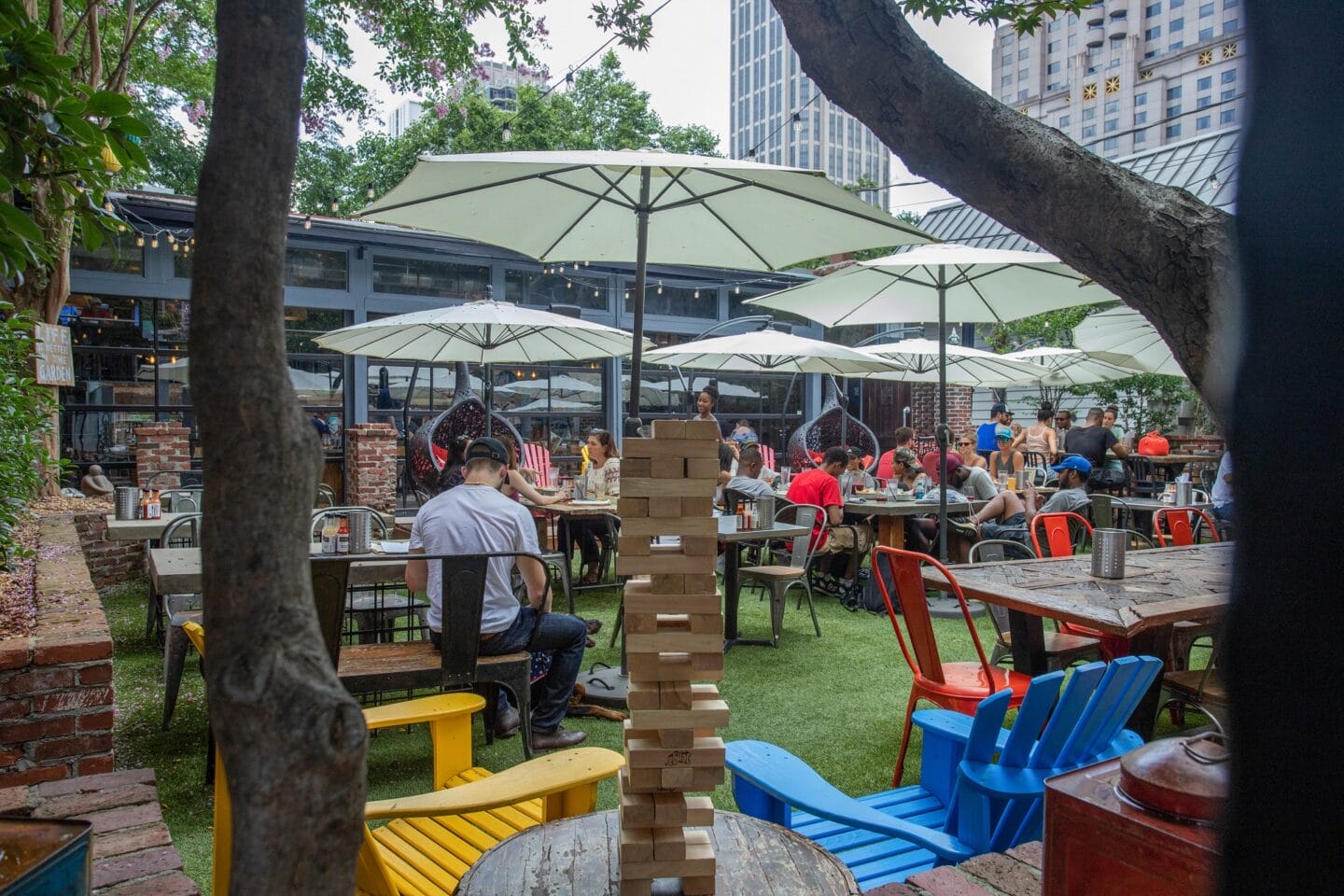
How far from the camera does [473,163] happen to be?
368 centimetres

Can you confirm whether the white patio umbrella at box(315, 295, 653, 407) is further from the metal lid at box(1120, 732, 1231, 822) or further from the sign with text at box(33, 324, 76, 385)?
the metal lid at box(1120, 732, 1231, 822)

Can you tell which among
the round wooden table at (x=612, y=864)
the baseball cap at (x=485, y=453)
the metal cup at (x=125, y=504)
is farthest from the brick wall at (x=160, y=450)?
the round wooden table at (x=612, y=864)

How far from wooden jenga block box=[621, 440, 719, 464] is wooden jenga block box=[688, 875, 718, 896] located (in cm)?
81

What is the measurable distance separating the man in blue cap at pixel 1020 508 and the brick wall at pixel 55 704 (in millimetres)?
6171

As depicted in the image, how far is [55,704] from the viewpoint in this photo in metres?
2.91

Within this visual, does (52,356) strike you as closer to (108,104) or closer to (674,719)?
(108,104)

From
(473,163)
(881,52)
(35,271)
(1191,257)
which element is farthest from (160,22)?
(1191,257)

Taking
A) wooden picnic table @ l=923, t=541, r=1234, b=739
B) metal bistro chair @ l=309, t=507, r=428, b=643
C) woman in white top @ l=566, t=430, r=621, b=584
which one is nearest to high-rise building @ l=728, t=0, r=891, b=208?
woman in white top @ l=566, t=430, r=621, b=584

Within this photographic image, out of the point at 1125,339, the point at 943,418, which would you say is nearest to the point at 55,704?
the point at 943,418

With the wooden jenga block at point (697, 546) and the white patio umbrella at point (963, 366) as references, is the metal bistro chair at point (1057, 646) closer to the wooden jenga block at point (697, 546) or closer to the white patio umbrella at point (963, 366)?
the wooden jenga block at point (697, 546)

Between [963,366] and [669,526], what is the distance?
1052 cm

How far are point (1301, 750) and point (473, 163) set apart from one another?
3.68m

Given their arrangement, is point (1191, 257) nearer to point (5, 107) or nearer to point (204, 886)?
point (5, 107)

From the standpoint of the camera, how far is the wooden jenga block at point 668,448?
1.82 meters
